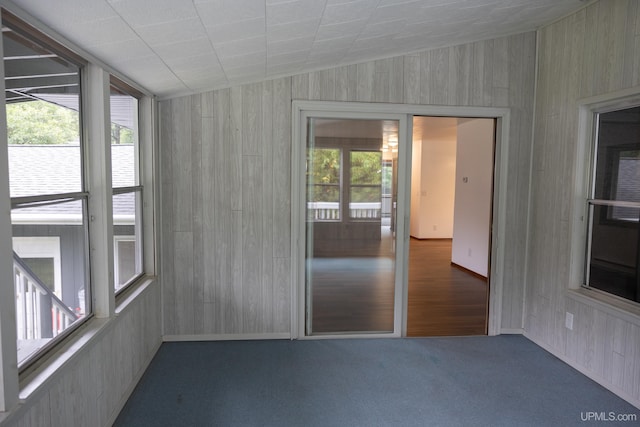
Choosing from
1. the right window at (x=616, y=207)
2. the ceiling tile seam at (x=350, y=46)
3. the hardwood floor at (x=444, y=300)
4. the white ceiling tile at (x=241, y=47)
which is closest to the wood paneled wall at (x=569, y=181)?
the right window at (x=616, y=207)

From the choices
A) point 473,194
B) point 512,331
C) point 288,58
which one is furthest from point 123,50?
point 473,194

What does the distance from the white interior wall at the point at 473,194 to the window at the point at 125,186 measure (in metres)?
4.79

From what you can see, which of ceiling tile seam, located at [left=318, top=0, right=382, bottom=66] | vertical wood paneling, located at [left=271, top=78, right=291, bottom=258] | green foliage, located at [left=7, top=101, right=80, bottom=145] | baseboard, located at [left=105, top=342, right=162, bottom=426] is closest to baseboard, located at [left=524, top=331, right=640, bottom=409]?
vertical wood paneling, located at [left=271, top=78, right=291, bottom=258]

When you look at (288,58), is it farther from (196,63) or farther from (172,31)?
(172,31)

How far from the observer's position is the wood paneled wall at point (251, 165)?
3.66 m

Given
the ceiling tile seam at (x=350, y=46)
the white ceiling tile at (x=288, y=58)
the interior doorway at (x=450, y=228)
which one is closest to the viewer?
the ceiling tile seam at (x=350, y=46)

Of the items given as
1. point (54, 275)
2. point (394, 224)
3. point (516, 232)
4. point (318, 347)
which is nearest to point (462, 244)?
point (516, 232)

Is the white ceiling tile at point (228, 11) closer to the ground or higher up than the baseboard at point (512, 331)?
higher up

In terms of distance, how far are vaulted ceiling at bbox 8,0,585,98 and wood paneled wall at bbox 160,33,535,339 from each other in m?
0.15

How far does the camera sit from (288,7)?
2.12m

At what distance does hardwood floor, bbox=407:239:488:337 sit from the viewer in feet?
13.8

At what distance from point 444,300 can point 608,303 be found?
227 centimetres

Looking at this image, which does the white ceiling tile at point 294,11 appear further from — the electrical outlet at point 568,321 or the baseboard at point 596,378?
the baseboard at point 596,378

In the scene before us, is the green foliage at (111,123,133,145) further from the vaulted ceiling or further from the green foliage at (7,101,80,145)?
the green foliage at (7,101,80,145)
